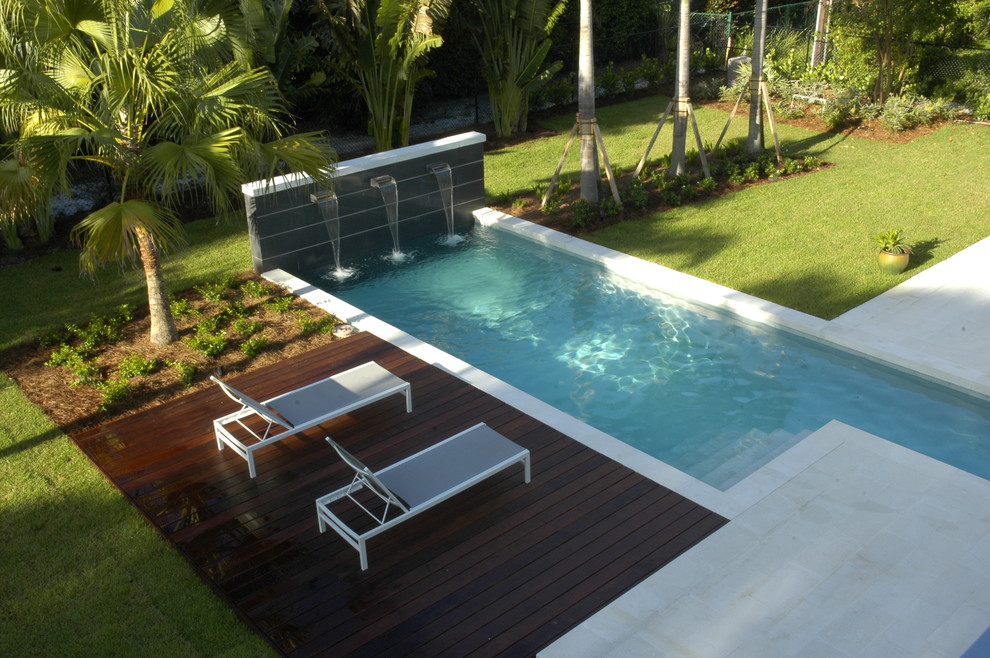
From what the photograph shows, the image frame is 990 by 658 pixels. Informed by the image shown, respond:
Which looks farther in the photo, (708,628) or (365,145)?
(365,145)

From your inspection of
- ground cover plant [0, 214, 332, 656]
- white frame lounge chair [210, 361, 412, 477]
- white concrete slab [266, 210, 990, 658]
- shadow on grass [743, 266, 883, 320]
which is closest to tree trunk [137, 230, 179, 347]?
ground cover plant [0, 214, 332, 656]

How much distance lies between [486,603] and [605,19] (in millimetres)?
21518

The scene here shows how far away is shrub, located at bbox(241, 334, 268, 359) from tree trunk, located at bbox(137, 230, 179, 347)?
0.93 m

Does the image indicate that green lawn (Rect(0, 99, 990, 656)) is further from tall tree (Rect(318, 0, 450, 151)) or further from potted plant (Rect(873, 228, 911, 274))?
tall tree (Rect(318, 0, 450, 151))

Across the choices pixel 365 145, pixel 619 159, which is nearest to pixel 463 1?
A: pixel 365 145

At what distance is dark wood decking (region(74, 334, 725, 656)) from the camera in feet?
20.4

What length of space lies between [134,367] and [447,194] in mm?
6331

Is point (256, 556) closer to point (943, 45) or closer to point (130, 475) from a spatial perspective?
point (130, 475)

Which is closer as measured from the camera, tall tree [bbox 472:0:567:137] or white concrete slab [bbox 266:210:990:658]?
white concrete slab [bbox 266:210:990:658]

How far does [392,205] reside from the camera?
45.3 ft

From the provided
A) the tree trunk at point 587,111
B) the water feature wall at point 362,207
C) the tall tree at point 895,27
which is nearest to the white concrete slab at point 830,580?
the water feature wall at point 362,207

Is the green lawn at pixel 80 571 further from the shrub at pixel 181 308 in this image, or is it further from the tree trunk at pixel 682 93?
the tree trunk at pixel 682 93

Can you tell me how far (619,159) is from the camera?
17344 millimetres

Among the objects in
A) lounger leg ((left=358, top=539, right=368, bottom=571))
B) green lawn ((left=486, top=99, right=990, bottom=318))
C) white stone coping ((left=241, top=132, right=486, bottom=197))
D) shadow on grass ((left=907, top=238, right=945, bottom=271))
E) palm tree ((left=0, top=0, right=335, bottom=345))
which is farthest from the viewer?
shadow on grass ((left=907, top=238, right=945, bottom=271))
